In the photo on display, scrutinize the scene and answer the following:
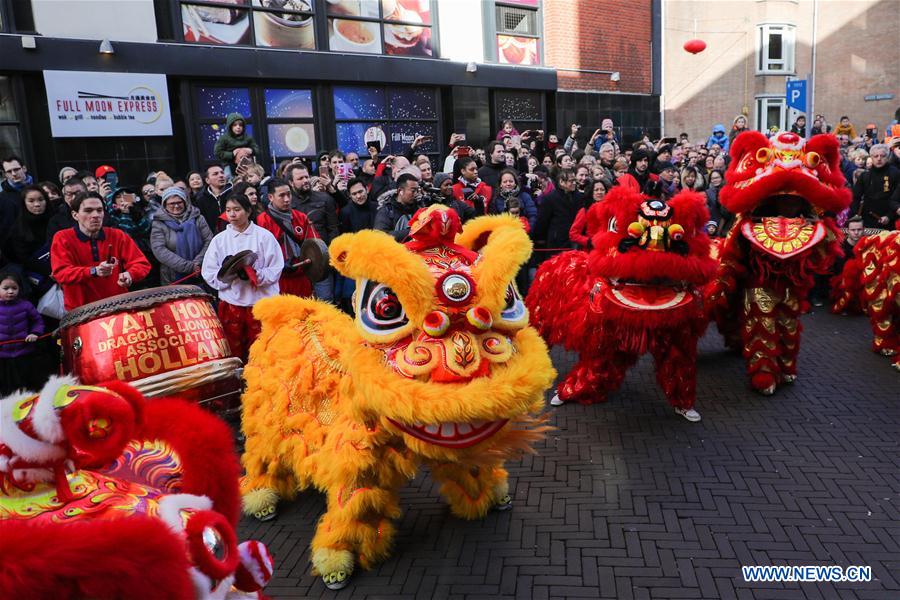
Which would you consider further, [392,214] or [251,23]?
[251,23]

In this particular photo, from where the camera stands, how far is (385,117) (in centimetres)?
1324

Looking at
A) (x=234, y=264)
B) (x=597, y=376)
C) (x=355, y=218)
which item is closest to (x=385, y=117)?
(x=355, y=218)

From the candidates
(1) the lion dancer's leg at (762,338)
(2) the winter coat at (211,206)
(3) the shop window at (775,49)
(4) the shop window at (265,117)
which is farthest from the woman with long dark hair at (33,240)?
(3) the shop window at (775,49)

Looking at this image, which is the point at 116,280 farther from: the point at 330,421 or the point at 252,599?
the point at 252,599

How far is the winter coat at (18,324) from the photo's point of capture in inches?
203

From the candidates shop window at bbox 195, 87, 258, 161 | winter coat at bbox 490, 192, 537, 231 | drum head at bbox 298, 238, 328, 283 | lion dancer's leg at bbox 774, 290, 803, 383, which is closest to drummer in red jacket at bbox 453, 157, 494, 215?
winter coat at bbox 490, 192, 537, 231

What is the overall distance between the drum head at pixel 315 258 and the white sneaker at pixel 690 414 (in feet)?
10.2

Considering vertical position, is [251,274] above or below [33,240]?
below

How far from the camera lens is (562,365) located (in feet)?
21.9

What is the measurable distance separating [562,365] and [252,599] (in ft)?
16.9

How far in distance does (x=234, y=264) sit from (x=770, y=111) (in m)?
26.4

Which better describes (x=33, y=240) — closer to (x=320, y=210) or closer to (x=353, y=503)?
(x=320, y=210)

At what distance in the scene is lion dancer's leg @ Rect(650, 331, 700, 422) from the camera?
485 cm

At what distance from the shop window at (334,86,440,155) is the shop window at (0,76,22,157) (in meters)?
5.26
